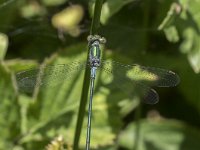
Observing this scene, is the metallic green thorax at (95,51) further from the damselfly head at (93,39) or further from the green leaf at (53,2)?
the green leaf at (53,2)

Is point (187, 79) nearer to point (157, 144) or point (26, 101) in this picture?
point (157, 144)

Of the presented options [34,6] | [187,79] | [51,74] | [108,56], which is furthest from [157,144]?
[34,6]

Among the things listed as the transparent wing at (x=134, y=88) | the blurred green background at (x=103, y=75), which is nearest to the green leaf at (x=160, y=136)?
the blurred green background at (x=103, y=75)

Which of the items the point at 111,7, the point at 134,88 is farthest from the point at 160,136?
the point at 111,7

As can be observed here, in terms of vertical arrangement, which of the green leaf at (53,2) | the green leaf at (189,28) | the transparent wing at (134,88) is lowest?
the transparent wing at (134,88)

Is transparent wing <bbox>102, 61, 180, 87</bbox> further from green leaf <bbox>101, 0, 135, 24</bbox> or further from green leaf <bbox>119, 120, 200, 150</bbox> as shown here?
green leaf <bbox>119, 120, 200, 150</bbox>

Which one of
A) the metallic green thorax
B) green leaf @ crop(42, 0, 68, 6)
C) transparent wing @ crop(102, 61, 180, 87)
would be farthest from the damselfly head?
green leaf @ crop(42, 0, 68, 6)

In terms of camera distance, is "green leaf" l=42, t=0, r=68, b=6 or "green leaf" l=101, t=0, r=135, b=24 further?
"green leaf" l=42, t=0, r=68, b=6

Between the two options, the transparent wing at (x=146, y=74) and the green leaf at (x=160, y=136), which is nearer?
the transparent wing at (x=146, y=74)
